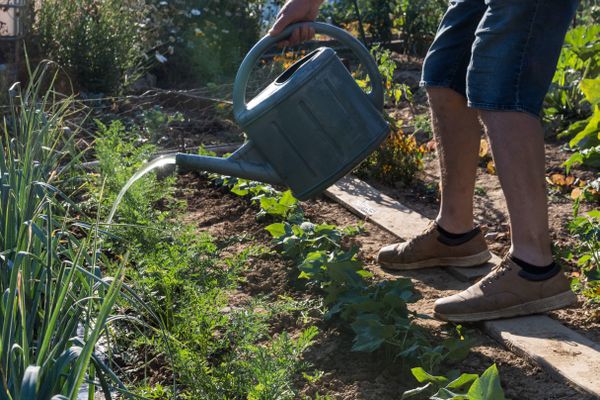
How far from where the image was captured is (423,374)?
2.23 m

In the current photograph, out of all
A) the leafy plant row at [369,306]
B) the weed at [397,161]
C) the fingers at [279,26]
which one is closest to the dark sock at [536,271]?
the leafy plant row at [369,306]

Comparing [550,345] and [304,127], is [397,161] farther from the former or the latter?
[550,345]

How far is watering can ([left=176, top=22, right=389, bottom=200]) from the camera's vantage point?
2668mm

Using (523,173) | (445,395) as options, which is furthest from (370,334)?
(523,173)

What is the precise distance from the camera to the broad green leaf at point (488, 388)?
6.61ft

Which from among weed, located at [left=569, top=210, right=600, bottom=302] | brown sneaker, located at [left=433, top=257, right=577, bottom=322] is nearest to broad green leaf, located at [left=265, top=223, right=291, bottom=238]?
brown sneaker, located at [left=433, top=257, right=577, bottom=322]

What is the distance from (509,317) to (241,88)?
1010 millimetres

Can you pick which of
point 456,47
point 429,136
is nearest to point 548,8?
point 456,47

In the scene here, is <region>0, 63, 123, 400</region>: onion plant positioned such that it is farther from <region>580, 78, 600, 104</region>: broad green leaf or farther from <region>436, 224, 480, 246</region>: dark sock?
<region>580, 78, 600, 104</region>: broad green leaf

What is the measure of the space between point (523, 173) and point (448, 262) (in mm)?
594

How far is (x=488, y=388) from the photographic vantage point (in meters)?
2.02

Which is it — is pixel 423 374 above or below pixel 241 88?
below

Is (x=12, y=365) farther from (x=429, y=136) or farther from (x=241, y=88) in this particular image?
(x=429, y=136)

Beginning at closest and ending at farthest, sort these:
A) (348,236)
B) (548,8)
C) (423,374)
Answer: (423,374)
(548,8)
(348,236)
